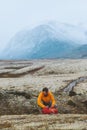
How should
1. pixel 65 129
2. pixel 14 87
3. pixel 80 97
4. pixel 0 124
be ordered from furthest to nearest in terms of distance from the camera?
pixel 14 87 < pixel 80 97 < pixel 0 124 < pixel 65 129

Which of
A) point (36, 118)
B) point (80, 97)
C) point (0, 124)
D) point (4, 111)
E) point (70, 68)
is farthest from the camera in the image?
point (70, 68)

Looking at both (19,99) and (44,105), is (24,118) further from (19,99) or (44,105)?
(19,99)

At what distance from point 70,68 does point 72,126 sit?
6581cm

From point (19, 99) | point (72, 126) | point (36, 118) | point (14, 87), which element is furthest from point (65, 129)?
point (14, 87)

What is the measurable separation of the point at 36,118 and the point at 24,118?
50.1 inches

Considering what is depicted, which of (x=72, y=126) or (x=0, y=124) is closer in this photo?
(x=72, y=126)

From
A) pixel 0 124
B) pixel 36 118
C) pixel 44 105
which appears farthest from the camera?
pixel 44 105

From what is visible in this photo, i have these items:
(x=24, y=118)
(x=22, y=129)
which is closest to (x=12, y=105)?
(x=24, y=118)

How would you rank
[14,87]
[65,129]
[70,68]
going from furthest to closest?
[70,68], [14,87], [65,129]

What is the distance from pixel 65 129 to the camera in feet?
92.8

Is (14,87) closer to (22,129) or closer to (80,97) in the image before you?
(80,97)

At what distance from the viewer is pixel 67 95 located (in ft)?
160

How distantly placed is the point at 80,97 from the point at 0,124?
1914 centimetres

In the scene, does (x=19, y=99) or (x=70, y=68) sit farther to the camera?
(x=70, y=68)
